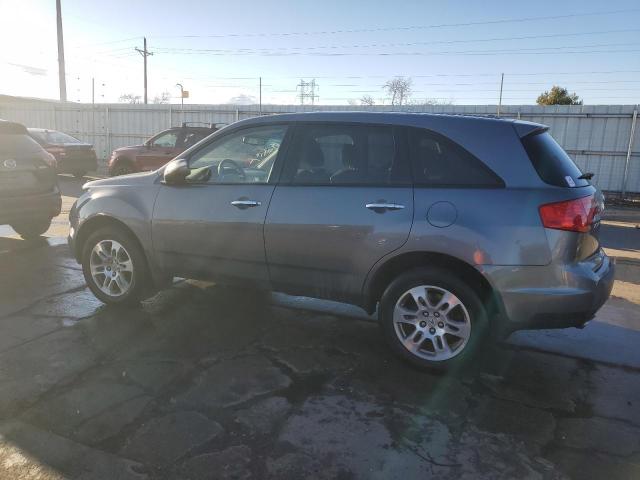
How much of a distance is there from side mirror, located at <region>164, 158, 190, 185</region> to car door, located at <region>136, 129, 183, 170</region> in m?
9.51

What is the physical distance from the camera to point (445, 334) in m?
3.58

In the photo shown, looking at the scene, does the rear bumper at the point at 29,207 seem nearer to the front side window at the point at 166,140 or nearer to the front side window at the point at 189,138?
the front side window at the point at 189,138

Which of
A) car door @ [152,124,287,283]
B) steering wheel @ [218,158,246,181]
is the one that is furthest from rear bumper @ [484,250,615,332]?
steering wheel @ [218,158,246,181]

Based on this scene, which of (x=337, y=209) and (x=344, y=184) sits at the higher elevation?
(x=344, y=184)

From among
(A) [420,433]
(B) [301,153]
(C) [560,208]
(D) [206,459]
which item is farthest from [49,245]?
(C) [560,208]

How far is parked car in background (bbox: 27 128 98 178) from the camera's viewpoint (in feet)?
51.9

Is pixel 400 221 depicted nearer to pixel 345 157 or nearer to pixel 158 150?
pixel 345 157

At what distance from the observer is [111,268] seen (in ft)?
15.7

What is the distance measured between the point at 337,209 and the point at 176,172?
1.52 m

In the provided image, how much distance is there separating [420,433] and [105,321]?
2.97 metres

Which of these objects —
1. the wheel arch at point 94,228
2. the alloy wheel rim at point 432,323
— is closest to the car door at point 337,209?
the alloy wheel rim at point 432,323

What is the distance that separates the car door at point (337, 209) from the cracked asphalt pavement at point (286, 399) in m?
0.66

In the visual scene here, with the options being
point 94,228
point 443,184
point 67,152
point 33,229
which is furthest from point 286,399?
point 67,152

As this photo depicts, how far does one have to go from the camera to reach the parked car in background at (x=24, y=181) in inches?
263
